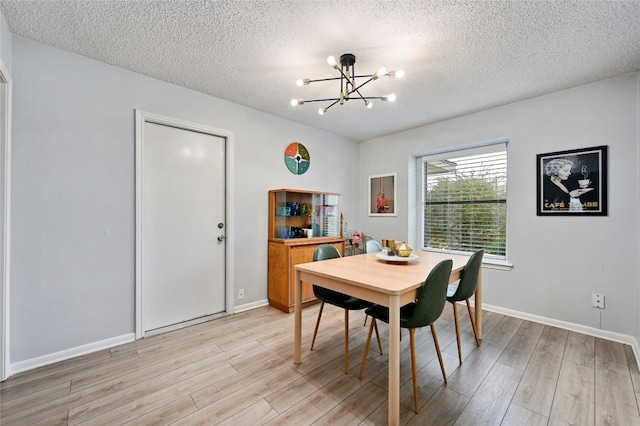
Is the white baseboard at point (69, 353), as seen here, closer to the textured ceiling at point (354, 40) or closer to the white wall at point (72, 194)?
the white wall at point (72, 194)

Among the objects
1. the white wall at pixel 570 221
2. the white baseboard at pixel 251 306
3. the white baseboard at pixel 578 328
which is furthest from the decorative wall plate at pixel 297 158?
the white baseboard at pixel 578 328

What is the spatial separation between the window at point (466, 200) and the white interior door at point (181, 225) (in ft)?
9.65

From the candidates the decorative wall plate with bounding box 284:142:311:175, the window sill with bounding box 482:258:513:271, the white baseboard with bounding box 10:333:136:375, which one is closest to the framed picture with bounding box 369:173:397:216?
the decorative wall plate with bounding box 284:142:311:175

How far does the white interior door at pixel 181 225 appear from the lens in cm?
256

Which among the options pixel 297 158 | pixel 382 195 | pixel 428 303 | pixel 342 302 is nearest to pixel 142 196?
pixel 297 158

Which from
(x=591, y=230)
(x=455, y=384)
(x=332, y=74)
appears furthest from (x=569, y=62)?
(x=455, y=384)

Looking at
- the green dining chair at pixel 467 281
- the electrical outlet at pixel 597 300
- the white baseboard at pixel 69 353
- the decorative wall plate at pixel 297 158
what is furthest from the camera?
the decorative wall plate at pixel 297 158

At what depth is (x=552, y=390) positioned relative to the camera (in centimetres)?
175

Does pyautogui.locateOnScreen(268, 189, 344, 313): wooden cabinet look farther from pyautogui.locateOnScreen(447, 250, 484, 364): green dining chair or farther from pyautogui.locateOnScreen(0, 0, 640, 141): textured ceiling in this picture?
pyautogui.locateOnScreen(447, 250, 484, 364): green dining chair

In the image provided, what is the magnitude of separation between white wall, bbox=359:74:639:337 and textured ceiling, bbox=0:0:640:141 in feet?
0.87

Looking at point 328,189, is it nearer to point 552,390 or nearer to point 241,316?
point 241,316

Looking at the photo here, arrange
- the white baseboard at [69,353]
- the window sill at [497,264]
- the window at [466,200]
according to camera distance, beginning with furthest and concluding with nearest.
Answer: the window at [466,200], the window sill at [497,264], the white baseboard at [69,353]

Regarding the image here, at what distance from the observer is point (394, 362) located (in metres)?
1.46

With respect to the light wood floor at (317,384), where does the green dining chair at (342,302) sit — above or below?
above
